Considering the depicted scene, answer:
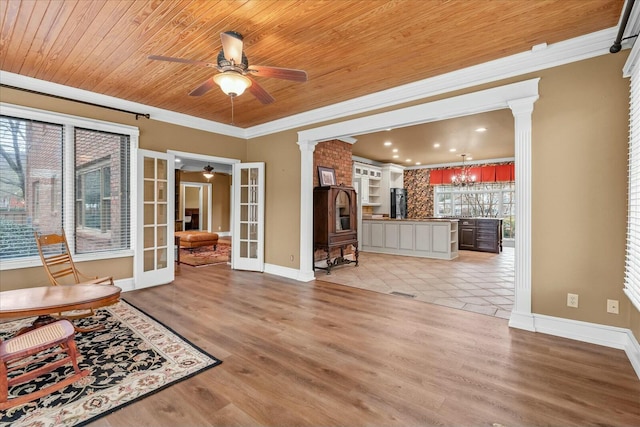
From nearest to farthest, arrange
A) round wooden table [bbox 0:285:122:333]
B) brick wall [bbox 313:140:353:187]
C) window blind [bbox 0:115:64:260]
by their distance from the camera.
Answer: round wooden table [bbox 0:285:122:333] < window blind [bbox 0:115:64:260] < brick wall [bbox 313:140:353:187]

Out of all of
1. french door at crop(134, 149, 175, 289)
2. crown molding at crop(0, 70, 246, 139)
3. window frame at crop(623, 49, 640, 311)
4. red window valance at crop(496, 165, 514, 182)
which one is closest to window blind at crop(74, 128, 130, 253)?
french door at crop(134, 149, 175, 289)

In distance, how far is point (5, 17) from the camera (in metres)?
2.44

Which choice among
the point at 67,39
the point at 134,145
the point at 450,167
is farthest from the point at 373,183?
the point at 67,39

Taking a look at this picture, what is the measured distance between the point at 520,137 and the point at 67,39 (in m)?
4.44

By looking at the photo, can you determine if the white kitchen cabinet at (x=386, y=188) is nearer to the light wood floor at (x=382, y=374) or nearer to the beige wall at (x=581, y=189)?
the light wood floor at (x=382, y=374)

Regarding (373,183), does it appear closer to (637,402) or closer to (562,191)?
(562,191)

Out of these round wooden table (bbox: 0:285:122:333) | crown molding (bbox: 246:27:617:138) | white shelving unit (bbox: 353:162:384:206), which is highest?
crown molding (bbox: 246:27:617:138)

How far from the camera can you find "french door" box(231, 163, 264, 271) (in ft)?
18.8

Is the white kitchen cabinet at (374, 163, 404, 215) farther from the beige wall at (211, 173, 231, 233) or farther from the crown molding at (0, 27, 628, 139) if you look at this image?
the beige wall at (211, 173, 231, 233)

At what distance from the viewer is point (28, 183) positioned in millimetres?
3645

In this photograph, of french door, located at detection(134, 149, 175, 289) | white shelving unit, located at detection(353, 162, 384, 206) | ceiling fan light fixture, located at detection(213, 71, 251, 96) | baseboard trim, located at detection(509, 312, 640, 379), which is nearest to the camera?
baseboard trim, located at detection(509, 312, 640, 379)

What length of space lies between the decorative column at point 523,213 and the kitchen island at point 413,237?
426 cm

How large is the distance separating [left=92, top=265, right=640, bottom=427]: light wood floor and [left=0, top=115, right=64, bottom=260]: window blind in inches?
66.3

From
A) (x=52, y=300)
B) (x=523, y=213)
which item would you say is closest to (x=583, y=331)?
(x=523, y=213)
